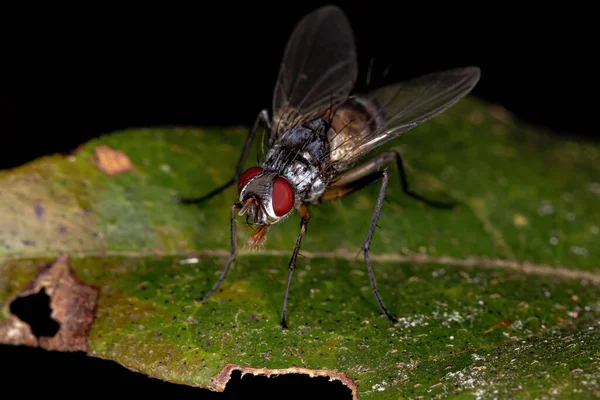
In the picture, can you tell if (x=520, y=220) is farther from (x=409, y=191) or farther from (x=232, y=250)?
(x=232, y=250)

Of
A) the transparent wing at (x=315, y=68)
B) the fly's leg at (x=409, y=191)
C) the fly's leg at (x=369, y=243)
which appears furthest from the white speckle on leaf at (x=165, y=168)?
the fly's leg at (x=409, y=191)

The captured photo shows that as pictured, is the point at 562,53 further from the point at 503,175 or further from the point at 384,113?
the point at 384,113

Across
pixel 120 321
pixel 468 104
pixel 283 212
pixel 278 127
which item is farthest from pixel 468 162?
pixel 120 321

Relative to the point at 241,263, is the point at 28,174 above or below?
above

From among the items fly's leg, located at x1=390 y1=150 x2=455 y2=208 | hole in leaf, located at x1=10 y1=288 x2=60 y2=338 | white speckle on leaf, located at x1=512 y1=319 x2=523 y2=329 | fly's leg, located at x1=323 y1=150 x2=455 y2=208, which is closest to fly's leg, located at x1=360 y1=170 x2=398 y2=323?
fly's leg, located at x1=323 y1=150 x2=455 y2=208

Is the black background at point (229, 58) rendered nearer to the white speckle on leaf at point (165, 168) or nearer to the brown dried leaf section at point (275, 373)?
the white speckle on leaf at point (165, 168)

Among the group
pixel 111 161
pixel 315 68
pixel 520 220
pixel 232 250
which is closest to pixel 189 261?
pixel 232 250

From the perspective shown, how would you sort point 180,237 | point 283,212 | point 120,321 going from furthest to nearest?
1. point 180,237
2. point 283,212
3. point 120,321
